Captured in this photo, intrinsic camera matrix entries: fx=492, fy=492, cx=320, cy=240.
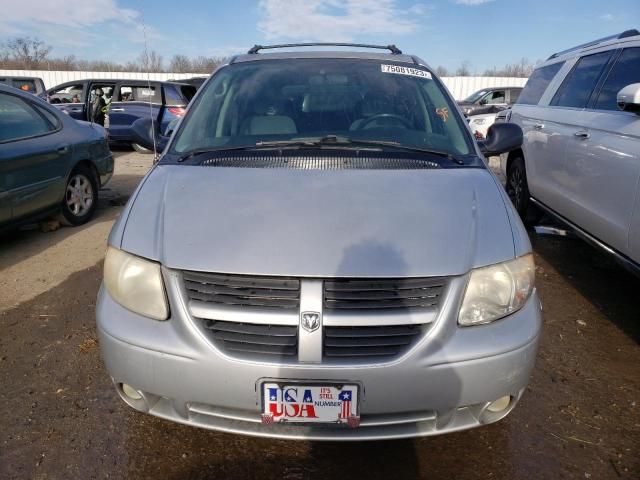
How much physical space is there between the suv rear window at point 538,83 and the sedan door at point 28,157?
5116 mm

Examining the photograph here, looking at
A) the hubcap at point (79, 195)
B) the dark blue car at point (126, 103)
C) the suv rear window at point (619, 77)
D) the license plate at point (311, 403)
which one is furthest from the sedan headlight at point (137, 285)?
the dark blue car at point (126, 103)

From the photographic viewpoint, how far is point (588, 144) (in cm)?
373

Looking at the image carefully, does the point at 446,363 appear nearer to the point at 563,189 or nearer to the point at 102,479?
the point at 102,479

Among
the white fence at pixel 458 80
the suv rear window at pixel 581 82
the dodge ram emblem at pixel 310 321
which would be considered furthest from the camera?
the white fence at pixel 458 80

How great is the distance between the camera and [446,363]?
66.8 inches

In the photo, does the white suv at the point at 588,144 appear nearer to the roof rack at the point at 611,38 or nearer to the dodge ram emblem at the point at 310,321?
the roof rack at the point at 611,38

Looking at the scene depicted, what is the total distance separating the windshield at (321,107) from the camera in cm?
270

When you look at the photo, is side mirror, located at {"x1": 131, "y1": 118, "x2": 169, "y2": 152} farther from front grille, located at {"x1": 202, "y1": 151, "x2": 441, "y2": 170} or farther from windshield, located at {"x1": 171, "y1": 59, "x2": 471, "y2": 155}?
front grille, located at {"x1": 202, "y1": 151, "x2": 441, "y2": 170}

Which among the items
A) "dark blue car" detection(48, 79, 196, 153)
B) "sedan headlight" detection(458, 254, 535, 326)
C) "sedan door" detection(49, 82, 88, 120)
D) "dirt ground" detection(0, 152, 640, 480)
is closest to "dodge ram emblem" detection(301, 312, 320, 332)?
"sedan headlight" detection(458, 254, 535, 326)

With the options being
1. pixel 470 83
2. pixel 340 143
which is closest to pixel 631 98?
pixel 340 143

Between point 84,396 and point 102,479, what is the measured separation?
65cm

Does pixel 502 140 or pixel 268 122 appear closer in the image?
pixel 268 122

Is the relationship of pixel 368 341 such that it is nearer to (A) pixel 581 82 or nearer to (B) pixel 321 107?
(B) pixel 321 107

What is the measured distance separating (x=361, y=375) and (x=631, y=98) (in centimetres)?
250
